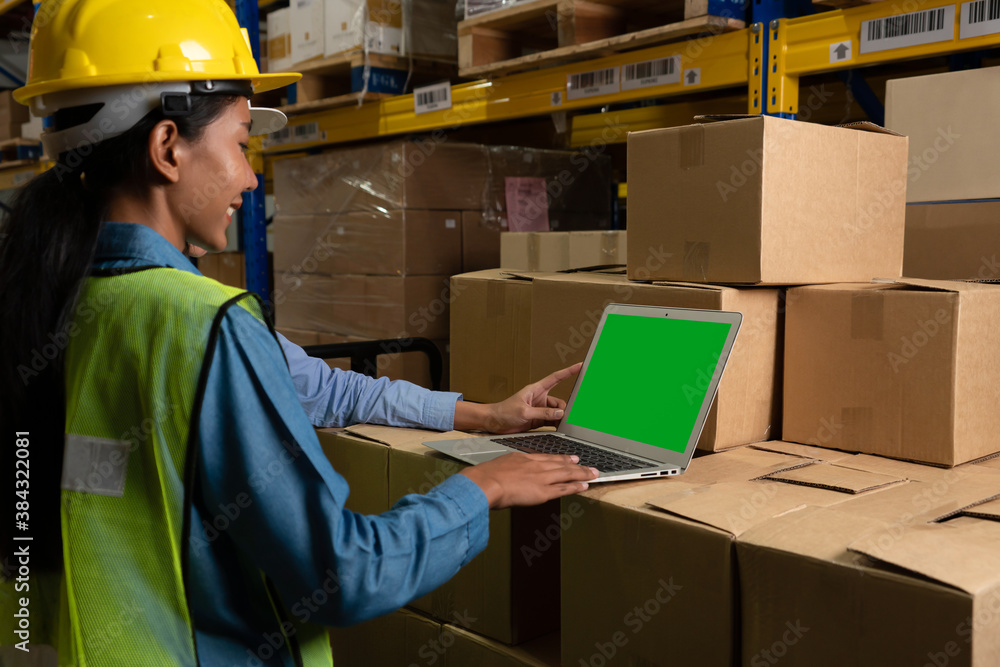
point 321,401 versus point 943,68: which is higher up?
point 943,68

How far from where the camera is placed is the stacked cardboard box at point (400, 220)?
2.85 m

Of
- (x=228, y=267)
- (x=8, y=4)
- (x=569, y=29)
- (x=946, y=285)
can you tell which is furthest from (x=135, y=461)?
(x=8, y=4)

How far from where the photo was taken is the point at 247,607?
3.01 feet

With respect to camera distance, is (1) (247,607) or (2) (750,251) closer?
(1) (247,607)

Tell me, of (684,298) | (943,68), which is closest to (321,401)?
(684,298)

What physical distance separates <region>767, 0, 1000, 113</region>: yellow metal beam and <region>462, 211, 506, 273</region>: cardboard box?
48.1 inches

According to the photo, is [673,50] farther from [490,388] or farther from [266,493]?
[266,493]

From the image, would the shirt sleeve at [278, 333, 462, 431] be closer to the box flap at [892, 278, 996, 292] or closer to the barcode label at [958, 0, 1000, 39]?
the box flap at [892, 278, 996, 292]

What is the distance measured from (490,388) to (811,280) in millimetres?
778

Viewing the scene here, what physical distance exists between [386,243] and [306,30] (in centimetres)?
96

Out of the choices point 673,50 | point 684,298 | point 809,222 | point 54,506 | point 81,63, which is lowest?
→ point 54,506

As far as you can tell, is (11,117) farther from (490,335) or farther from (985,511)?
(985,511)

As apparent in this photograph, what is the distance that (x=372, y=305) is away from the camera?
2971 mm

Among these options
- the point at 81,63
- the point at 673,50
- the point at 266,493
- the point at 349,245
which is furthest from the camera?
the point at 349,245
